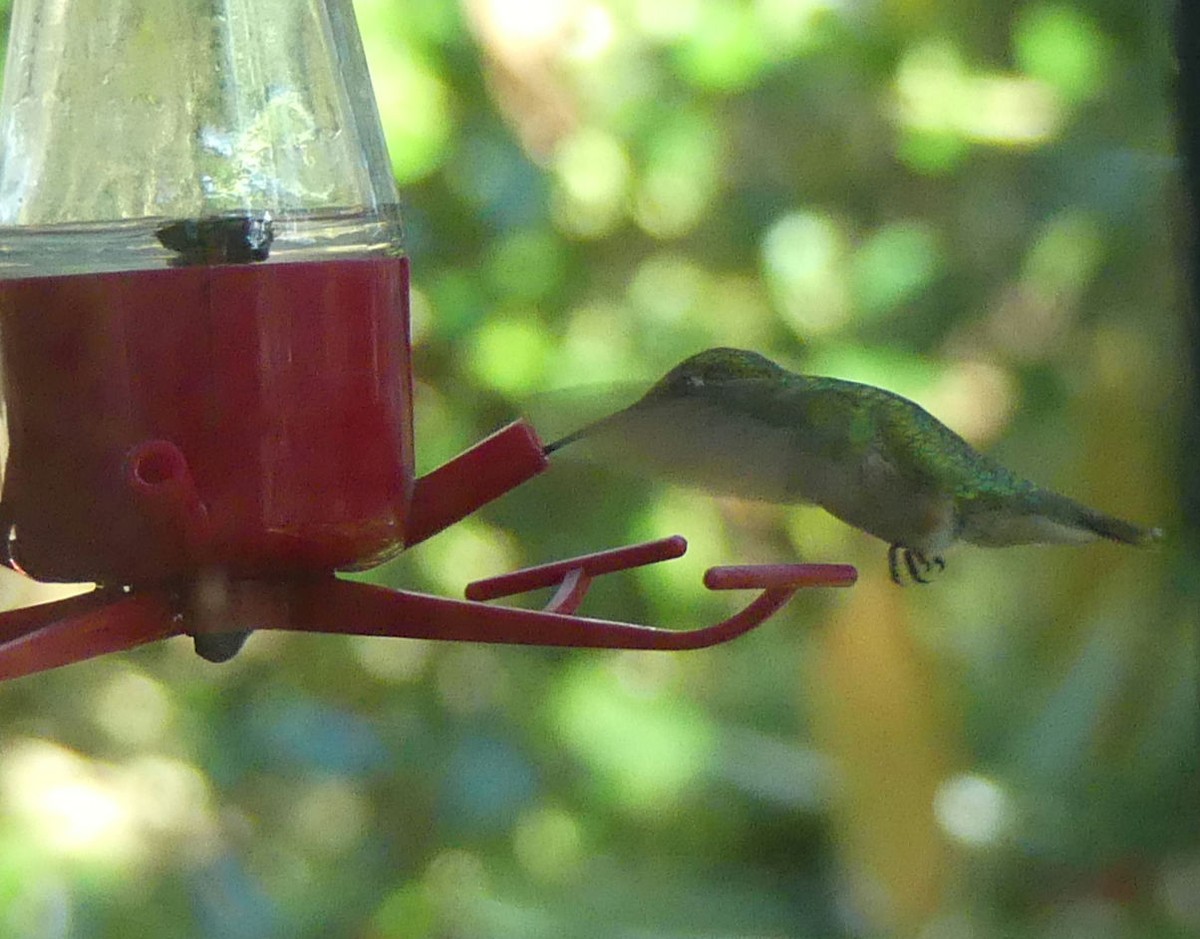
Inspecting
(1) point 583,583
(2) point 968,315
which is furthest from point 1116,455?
(1) point 583,583

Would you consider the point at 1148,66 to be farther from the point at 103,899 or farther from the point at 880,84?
the point at 103,899

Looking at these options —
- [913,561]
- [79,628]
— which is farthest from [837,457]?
[79,628]

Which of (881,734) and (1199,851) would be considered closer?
(881,734)

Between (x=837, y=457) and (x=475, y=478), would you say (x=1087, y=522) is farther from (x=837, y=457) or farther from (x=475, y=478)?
(x=475, y=478)

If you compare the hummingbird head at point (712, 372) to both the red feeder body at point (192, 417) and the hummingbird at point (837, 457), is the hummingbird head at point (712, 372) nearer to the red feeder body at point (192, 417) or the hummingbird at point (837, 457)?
the hummingbird at point (837, 457)

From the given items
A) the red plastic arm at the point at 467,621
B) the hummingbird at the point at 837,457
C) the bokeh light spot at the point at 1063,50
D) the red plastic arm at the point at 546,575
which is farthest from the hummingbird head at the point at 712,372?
the bokeh light spot at the point at 1063,50

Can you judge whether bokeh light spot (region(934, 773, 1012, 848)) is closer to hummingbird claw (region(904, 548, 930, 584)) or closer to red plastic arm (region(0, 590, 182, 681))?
hummingbird claw (region(904, 548, 930, 584))

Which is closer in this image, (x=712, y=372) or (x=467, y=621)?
(x=467, y=621)
